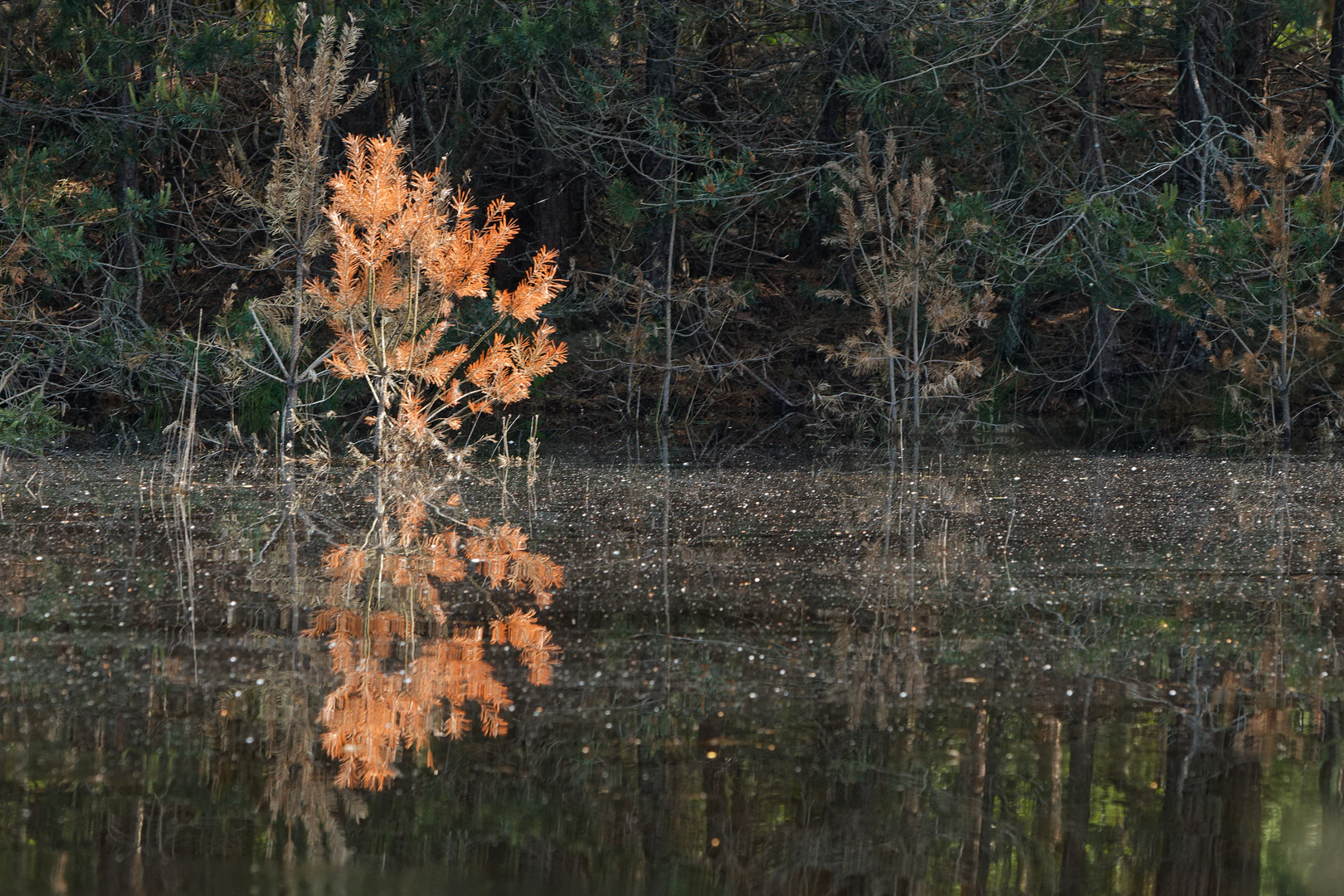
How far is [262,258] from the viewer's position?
9.56 metres

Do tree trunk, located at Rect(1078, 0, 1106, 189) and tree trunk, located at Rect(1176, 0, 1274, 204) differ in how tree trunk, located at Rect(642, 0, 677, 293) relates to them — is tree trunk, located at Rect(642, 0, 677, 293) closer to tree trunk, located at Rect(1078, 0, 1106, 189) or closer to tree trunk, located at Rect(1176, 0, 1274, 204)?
tree trunk, located at Rect(1078, 0, 1106, 189)

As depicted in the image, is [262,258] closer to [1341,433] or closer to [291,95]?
[291,95]

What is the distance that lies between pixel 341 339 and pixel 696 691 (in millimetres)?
6031

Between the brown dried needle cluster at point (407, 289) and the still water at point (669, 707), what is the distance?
96.9 inches

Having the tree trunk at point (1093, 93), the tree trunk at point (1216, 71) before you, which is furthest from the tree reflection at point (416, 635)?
the tree trunk at point (1216, 71)

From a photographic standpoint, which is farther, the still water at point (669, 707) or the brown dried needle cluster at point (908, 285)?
the brown dried needle cluster at point (908, 285)

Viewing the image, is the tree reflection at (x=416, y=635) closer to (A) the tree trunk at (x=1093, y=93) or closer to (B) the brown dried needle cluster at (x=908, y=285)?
(B) the brown dried needle cluster at (x=908, y=285)

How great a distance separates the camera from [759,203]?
14.6 meters

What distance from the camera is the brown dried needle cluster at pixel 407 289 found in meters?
8.73

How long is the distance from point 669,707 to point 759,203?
11.5 meters

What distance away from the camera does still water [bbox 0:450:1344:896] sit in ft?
8.83

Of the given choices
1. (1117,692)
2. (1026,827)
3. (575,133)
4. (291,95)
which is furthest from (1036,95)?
(1026,827)

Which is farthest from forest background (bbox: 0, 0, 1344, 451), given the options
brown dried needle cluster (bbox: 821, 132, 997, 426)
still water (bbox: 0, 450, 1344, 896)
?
still water (bbox: 0, 450, 1344, 896)

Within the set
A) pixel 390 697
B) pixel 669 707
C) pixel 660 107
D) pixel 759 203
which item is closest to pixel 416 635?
pixel 390 697
